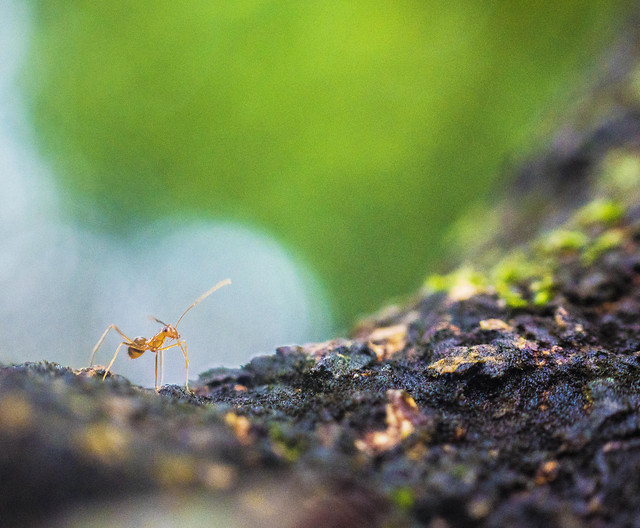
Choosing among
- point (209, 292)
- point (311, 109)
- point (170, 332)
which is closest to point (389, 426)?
point (209, 292)

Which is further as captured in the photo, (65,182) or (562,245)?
(65,182)

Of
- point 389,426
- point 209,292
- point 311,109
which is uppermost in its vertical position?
point 311,109

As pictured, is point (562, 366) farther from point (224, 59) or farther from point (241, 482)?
point (224, 59)

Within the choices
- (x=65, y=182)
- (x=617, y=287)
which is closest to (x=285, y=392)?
(x=617, y=287)

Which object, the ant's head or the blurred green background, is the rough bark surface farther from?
the blurred green background

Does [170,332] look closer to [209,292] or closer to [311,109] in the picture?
[209,292]

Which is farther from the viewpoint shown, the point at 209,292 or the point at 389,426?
the point at 209,292

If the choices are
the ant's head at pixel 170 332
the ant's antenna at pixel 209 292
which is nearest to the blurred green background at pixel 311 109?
the ant's head at pixel 170 332
